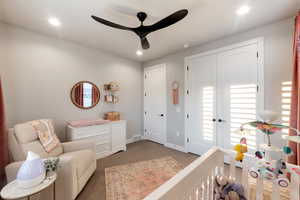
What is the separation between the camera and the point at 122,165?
103 inches

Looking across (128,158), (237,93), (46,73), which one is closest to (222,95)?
(237,93)

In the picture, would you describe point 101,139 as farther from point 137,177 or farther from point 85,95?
point 137,177

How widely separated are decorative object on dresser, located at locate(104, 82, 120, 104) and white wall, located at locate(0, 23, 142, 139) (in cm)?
15

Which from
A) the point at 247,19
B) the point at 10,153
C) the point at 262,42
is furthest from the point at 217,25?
the point at 10,153

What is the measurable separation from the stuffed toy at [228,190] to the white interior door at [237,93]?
56.2 inches

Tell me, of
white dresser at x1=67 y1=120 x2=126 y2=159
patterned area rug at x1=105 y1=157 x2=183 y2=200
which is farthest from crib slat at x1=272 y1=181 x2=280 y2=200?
white dresser at x1=67 y1=120 x2=126 y2=159

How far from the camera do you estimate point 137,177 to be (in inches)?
86.9

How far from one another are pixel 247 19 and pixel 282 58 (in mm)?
848

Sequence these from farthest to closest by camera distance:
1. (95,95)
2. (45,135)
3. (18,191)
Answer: (95,95), (45,135), (18,191)

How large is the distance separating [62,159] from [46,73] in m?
1.98

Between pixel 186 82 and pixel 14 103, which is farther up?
pixel 186 82

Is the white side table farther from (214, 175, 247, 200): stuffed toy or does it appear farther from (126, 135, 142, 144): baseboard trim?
(126, 135, 142, 144): baseboard trim

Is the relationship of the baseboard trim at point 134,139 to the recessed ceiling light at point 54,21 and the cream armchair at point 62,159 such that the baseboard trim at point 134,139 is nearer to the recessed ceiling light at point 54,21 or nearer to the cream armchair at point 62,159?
the cream armchair at point 62,159

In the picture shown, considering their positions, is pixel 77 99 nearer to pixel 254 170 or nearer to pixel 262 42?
pixel 254 170
